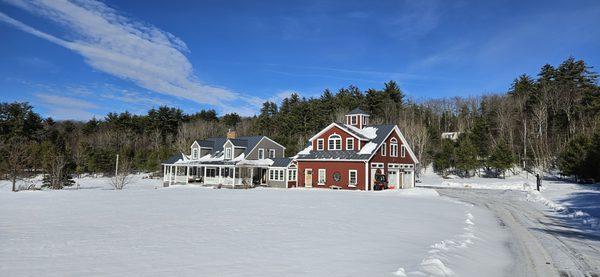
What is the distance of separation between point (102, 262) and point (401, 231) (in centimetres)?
872

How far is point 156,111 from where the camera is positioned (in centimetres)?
8131

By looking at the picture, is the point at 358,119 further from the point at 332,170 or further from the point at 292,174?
the point at 292,174

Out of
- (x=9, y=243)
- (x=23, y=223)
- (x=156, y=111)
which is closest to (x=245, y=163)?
(x=23, y=223)

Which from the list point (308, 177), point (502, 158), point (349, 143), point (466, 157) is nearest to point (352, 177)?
point (349, 143)

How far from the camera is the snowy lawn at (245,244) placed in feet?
25.0

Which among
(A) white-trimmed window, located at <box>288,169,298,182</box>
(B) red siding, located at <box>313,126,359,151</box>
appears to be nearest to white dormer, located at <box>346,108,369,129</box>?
(B) red siding, located at <box>313,126,359,151</box>

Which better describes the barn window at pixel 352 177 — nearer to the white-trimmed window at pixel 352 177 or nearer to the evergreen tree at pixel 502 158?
the white-trimmed window at pixel 352 177

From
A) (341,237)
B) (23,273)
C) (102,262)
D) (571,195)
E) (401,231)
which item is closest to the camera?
(23,273)

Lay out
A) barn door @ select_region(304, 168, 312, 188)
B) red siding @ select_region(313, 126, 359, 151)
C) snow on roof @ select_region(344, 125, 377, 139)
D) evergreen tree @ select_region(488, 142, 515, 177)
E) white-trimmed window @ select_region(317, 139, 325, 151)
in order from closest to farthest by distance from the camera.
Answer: red siding @ select_region(313, 126, 359, 151)
snow on roof @ select_region(344, 125, 377, 139)
barn door @ select_region(304, 168, 312, 188)
white-trimmed window @ select_region(317, 139, 325, 151)
evergreen tree @ select_region(488, 142, 515, 177)

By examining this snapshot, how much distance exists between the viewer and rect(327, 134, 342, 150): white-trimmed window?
3852 cm

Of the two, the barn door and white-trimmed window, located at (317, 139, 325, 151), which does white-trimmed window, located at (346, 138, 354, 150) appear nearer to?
white-trimmed window, located at (317, 139, 325, 151)

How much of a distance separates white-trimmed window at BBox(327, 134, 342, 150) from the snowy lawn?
21677 mm

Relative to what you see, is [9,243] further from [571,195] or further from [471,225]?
[571,195]

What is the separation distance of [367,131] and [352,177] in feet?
19.6
